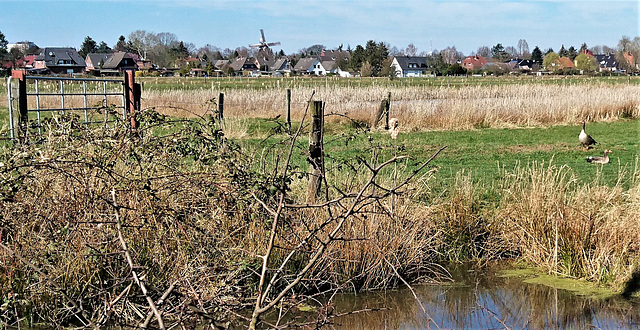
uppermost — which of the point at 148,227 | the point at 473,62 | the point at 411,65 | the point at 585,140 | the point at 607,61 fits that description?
the point at 607,61

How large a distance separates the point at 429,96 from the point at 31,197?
25.2 metres

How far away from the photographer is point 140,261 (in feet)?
19.1

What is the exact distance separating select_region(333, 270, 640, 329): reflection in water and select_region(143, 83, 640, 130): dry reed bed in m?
14.3

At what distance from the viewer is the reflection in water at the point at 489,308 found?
19.3 feet

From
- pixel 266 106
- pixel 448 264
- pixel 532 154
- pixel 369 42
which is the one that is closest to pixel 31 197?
pixel 448 264

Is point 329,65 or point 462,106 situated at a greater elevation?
point 329,65

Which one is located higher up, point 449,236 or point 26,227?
point 26,227

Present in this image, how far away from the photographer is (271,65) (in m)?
123

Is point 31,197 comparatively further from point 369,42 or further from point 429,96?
point 369,42

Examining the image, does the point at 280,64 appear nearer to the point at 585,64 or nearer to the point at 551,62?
the point at 551,62

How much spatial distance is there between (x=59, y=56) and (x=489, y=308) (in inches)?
3707

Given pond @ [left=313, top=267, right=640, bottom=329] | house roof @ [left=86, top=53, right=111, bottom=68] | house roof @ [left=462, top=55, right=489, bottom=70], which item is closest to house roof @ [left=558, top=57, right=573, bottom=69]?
house roof @ [left=462, top=55, right=489, bottom=70]

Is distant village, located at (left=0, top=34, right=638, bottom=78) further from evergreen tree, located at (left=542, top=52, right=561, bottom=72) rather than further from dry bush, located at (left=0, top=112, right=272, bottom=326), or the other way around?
dry bush, located at (left=0, top=112, right=272, bottom=326)

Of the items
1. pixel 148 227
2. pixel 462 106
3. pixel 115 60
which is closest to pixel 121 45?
pixel 115 60
